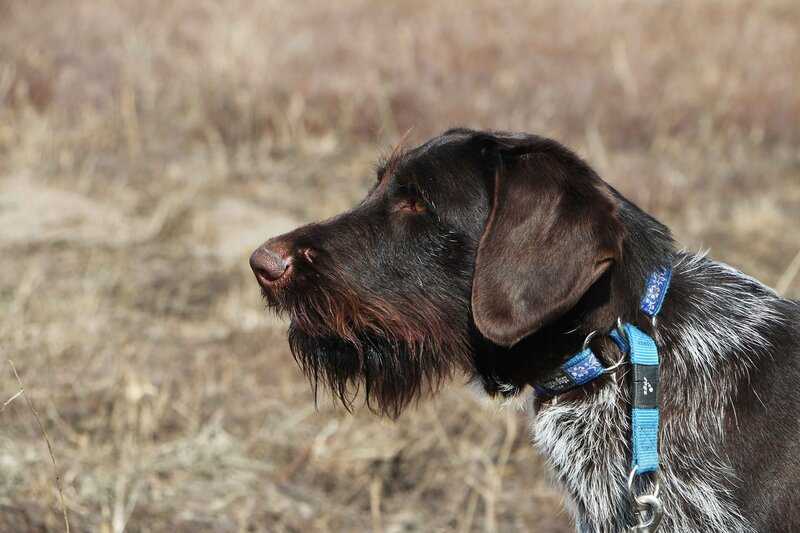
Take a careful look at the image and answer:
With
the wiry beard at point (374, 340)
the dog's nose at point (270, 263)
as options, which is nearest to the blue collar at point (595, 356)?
the wiry beard at point (374, 340)

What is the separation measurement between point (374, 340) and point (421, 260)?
29 cm

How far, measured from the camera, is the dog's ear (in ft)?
9.28

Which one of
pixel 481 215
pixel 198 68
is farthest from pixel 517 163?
pixel 198 68

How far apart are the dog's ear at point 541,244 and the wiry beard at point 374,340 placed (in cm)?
32

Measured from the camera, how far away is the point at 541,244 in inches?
114

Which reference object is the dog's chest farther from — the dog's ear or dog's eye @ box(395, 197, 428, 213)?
dog's eye @ box(395, 197, 428, 213)

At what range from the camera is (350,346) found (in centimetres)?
331

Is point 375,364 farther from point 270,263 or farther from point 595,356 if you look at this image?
point 595,356

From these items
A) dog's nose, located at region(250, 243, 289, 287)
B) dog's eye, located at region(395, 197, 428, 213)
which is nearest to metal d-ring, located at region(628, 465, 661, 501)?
dog's eye, located at region(395, 197, 428, 213)

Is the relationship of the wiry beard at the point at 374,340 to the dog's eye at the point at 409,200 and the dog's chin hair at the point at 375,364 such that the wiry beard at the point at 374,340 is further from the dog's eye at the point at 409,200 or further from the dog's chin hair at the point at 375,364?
the dog's eye at the point at 409,200

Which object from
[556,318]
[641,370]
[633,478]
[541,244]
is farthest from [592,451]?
[541,244]

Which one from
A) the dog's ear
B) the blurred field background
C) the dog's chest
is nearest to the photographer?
the dog's ear

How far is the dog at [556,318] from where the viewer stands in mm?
2900

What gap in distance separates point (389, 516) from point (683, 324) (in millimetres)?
1788
